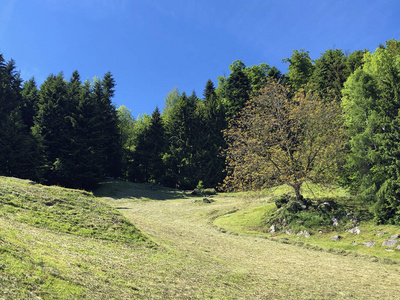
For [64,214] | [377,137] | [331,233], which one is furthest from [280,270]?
[377,137]

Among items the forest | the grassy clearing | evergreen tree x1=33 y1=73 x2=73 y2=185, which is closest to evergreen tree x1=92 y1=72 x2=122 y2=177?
the forest

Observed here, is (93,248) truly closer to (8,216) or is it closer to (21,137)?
(8,216)

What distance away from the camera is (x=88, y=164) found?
147ft

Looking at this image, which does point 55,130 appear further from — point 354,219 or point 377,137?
point 377,137

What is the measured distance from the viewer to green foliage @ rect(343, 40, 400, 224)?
17812 millimetres

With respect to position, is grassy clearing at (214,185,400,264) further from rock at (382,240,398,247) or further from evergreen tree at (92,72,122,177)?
evergreen tree at (92,72,122,177)

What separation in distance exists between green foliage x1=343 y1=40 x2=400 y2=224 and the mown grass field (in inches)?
243

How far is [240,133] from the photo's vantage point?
2503 cm

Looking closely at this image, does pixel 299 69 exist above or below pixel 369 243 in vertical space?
above

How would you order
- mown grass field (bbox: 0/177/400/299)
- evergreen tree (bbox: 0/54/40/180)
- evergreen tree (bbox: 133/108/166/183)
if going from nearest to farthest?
mown grass field (bbox: 0/177/400/299) < evergreen tree (bbox: 0/54/40/180) < evergreen tree (bbox: 133/108/166/183)

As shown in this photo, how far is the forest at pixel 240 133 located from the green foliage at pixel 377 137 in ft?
0.24

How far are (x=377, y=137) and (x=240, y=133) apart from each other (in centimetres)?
1070

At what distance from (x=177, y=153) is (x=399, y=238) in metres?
45.5

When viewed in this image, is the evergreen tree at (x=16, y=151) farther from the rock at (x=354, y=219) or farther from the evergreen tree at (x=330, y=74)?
the evergreen tree at (x=330, y=74)
